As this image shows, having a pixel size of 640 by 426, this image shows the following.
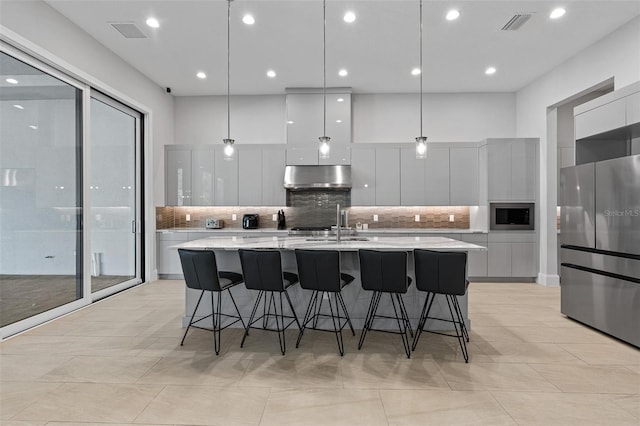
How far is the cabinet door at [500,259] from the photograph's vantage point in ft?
18.9

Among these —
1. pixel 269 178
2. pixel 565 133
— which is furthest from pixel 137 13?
pixel 565 133

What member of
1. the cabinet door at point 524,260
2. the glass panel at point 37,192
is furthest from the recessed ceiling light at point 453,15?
the glass panel at point 37,192

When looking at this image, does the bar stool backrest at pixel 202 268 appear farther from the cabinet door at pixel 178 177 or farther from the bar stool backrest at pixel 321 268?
the cabinet door at pixel 178 177

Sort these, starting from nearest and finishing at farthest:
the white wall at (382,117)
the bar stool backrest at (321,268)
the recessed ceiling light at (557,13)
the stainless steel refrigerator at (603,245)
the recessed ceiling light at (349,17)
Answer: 1. the bar stool backrest at (321,268)
2. the stainless steel refrigerator at (603,245)
3. the recessed ceiling light at (557,13)
4. the recessed ceiling light at (349,17)
5. the white wall at (382,117)

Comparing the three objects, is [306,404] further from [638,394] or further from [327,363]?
[638,394]

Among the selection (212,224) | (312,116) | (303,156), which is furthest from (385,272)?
(212,224)

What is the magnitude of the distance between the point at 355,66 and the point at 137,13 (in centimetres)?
285

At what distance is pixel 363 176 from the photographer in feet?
20.3

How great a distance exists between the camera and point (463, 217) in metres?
6.43

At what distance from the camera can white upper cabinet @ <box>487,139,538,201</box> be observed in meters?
5.69

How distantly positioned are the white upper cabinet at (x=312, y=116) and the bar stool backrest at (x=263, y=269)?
11.4 feet

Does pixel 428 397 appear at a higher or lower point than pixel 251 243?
lower

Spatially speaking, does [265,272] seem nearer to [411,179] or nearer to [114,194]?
[114,194]

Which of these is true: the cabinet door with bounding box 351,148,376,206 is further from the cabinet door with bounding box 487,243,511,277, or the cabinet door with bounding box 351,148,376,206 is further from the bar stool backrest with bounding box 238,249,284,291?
the bar stool backrest with bounding box 238,249,284,291
